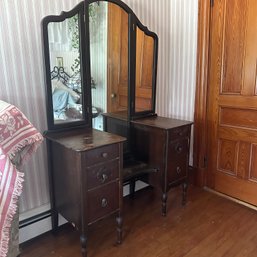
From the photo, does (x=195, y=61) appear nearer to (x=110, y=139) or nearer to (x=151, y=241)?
(x=110, y=139)

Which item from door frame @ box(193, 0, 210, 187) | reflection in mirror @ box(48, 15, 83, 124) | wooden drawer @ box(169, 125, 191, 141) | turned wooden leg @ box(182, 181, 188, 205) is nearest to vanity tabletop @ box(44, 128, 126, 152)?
reflection in mirror @ box(48, 15, 83, 124)

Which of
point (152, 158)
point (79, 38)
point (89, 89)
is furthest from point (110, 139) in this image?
point (79, 38)

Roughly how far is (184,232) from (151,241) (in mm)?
275

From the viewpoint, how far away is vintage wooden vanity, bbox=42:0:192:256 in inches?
60.2

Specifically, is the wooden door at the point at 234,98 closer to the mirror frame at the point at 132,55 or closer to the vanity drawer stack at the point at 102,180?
the mirror frame at the point at 132,55

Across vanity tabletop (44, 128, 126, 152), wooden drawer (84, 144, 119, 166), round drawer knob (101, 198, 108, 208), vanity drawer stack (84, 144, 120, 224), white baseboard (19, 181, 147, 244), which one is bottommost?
white baseboard (19, 181, 147, 244)

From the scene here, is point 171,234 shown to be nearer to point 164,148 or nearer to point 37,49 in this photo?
point 164,148

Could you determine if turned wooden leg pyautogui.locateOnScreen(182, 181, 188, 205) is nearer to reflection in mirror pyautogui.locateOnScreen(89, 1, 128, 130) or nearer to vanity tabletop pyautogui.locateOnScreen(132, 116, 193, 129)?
vanity tabletop pyautogui.locateOnScreen(132, 116, 193, 129)

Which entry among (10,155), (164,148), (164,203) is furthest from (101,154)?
(164,203)

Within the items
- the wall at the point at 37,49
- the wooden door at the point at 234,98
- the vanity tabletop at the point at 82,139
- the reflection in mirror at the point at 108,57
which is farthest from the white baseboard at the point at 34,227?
the wooden door at the point at 234,98

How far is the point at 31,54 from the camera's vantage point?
1.62m

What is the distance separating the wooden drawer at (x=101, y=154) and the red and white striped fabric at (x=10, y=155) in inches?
12.4

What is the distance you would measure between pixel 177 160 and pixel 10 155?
1.33 metres

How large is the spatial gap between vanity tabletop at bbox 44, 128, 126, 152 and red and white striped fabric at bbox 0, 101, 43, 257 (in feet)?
0.88
